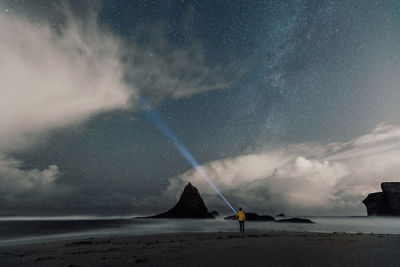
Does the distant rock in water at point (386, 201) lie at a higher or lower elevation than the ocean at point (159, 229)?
higher

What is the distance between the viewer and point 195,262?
8023 mm

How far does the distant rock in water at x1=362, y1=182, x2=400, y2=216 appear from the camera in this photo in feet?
462

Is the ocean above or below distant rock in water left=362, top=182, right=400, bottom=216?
below

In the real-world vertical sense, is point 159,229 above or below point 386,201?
below

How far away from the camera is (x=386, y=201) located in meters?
148

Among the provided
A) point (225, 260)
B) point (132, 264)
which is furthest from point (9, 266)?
point (225, 260)

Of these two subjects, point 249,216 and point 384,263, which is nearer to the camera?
point 384,263

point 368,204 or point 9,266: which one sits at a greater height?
point 368,204

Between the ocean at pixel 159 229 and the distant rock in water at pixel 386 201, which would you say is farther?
the distant rock in water at pixel 386 201

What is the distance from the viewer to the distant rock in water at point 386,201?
141 metres

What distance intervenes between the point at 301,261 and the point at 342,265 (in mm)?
1197

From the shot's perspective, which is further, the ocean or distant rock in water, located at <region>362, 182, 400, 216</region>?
distant rock in water, located at <region>362, 182, 400, 216</region>

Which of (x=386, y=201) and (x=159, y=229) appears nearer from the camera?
(x=159, y=229)

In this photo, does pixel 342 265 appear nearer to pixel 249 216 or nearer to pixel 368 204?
pixel 249 216
